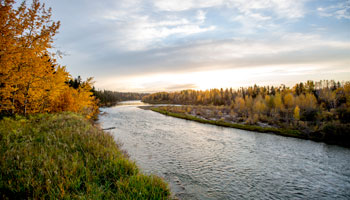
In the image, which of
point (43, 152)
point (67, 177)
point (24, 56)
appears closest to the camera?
point (67, 177)

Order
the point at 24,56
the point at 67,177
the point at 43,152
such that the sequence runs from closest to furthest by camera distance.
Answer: the point at 67,177
the point at 43,152
the point at 24,56

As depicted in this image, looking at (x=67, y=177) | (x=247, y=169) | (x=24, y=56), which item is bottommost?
(x=247, y=169)

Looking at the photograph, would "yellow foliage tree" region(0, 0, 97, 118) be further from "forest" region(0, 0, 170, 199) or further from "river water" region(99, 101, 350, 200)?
"river water" region(99, 101, 350, 200)

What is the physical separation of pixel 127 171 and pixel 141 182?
1223 millimetres


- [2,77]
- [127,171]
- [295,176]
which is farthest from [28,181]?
[295,176]

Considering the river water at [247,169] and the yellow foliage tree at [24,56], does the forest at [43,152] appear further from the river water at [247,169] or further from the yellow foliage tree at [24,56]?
the river water at [247,169]

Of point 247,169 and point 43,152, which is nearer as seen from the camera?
point 43,152

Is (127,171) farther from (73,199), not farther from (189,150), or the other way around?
(189,150)

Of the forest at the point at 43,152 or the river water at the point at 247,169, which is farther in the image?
the river water at the point at 247,169

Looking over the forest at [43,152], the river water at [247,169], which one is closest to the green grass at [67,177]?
the forest at [43,152]

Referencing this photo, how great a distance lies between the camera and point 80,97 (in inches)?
840

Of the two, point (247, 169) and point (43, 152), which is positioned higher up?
point (43, 152)

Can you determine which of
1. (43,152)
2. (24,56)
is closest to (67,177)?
(43,152)

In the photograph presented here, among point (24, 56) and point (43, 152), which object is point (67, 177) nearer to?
point (43, 152)
